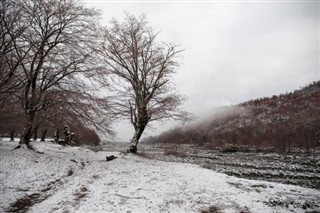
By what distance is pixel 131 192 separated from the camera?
861 centimetres

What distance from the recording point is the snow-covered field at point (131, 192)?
7.13m

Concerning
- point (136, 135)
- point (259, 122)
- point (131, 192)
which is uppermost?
point (259, 122)

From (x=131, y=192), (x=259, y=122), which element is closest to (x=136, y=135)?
(x=131, y=192)

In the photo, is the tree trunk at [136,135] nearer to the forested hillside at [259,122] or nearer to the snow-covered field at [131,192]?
the snow-covered field at [131,192]

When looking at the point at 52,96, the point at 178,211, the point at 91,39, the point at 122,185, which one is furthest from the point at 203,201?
the point at 91,39

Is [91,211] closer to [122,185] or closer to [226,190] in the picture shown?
[122,185]

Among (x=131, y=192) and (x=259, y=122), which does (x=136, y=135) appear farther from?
(x=259, y=122)

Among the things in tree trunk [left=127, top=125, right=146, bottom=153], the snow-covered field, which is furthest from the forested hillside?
the snow-covered field

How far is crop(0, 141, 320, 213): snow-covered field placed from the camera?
23.4ft

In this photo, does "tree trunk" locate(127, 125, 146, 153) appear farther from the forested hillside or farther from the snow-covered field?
the forested hillside

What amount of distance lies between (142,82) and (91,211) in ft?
46.6

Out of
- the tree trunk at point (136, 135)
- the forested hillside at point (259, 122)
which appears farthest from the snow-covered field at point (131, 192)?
the forested hillside at point (259, 122)

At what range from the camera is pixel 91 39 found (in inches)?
630

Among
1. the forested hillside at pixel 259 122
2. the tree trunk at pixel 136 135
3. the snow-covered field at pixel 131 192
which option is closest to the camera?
the snow-covered field at pixel 131 192
